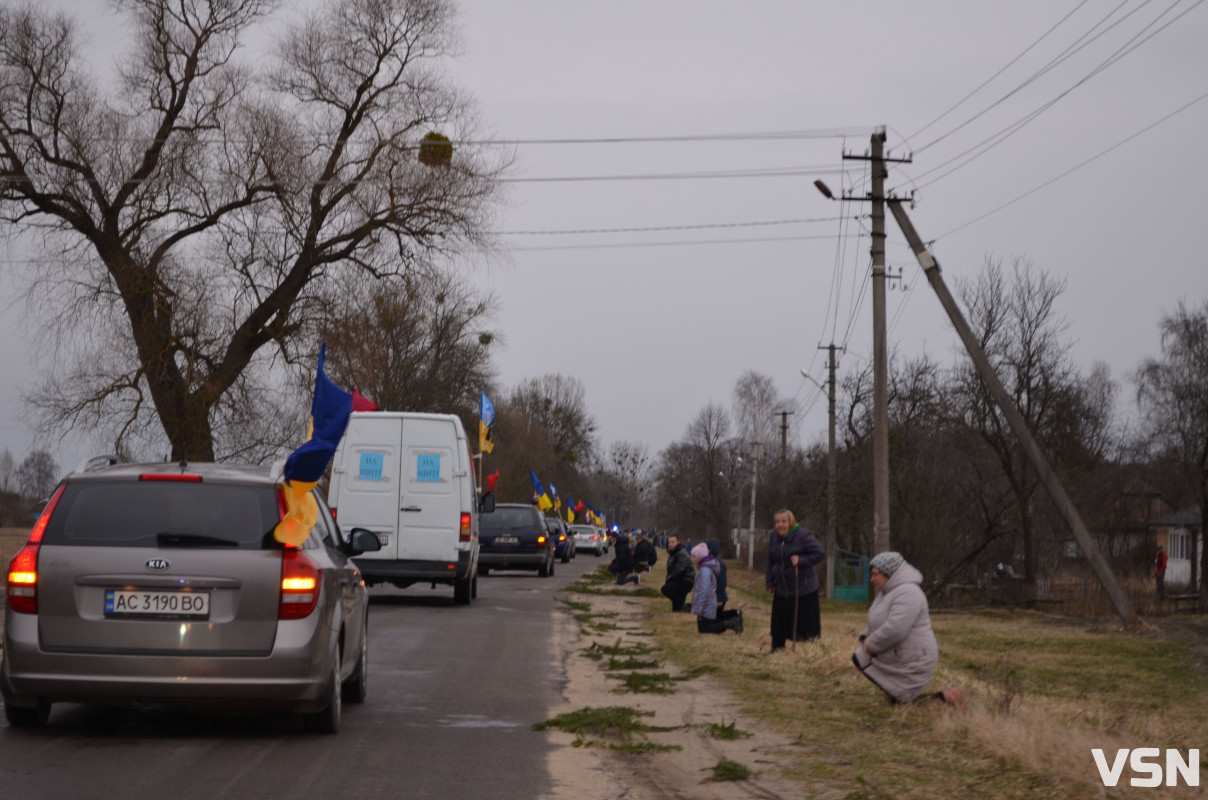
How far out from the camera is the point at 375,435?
2078cm

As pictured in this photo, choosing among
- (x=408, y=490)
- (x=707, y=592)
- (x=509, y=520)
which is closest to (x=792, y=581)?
(x=707, y=592)

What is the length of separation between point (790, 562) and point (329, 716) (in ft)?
24.4

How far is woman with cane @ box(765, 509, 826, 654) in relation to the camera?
1478 cm

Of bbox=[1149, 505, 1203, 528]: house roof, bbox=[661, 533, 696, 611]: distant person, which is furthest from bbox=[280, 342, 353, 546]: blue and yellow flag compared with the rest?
bbox=[1149, 505, 1203, 528]: house roof

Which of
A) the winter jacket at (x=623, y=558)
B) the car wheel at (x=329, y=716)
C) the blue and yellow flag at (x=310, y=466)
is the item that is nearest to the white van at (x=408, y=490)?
the blue and yellow flag at (x=310, y=466)

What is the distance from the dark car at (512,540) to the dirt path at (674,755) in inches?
887

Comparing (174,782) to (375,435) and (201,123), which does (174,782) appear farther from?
(201,123)

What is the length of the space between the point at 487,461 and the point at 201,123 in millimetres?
50426

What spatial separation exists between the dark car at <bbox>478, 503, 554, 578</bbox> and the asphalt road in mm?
22731

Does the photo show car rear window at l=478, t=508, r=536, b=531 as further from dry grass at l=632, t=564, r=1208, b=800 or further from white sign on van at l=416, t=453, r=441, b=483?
dry grass at l=632, t=564, r=1208, b=800

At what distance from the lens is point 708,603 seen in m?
18.0

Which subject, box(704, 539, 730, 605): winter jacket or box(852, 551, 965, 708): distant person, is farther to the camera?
box(704, 539, 730, 605): winter jacket

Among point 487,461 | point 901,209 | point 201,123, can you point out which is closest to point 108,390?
point 201,123

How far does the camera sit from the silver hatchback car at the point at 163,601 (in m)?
7.71
